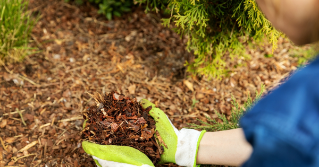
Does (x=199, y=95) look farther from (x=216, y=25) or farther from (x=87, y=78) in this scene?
(x=87, y=78)

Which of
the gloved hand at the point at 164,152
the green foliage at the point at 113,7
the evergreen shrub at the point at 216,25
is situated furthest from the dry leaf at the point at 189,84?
the green foliage at the point at 113,7

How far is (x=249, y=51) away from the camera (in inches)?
112

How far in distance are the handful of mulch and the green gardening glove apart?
0.05 metres

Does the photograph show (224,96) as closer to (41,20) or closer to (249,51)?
(249,51)

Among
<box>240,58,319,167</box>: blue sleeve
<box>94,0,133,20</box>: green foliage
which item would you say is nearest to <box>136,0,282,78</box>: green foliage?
<box>94,0,133,20</box>: green foliage

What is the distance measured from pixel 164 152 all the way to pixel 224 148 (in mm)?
414

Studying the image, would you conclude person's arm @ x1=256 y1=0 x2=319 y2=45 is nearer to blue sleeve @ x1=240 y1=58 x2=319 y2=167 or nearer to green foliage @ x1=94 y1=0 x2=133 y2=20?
blue sleeve @ x1=240 y1=58 x2=319 y2=167

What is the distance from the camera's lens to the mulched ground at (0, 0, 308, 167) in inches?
77.3

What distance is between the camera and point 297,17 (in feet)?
2.17

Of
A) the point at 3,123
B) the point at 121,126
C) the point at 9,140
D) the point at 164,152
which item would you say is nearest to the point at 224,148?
the point at 164,152

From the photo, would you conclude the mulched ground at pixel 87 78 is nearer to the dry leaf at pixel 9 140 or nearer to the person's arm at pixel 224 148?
the dry leaf at pixel 9 140

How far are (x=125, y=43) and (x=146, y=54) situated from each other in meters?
0.28

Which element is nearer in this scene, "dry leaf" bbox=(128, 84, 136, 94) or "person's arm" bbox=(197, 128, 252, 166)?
"person's arm" bbox=(197, 128, 252, 166)

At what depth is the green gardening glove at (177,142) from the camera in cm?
166
